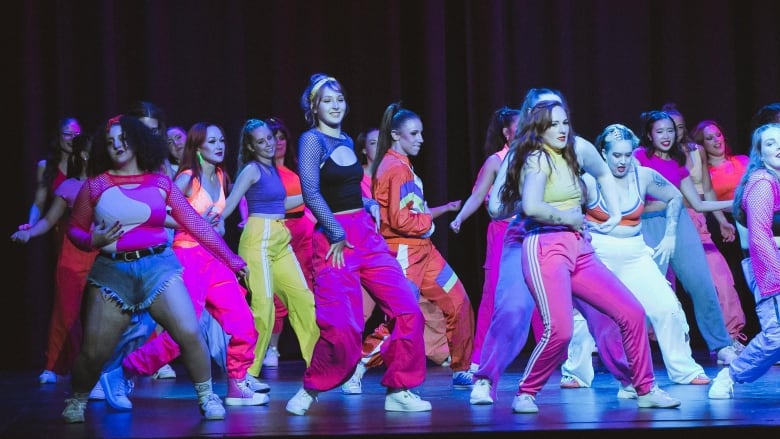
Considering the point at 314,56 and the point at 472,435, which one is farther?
the point at 314,56

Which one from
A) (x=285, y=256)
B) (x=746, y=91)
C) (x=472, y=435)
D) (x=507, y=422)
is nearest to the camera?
(x=472, y=435)

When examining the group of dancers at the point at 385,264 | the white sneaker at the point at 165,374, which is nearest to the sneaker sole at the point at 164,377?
the white sneaker at the point at 165,374

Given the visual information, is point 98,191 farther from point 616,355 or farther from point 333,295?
Answer: point 616,355

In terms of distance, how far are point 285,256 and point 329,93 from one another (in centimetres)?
190

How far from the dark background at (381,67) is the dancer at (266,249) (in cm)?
195

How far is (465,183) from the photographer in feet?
30.3

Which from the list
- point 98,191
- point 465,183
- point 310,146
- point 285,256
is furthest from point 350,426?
point 465,183

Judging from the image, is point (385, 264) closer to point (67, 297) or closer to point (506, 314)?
point (506, 314)

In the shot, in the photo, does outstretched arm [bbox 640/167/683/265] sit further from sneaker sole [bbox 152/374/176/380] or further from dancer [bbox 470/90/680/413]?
sneaker sole [bbox 152/374/176/380]

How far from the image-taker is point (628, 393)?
18.4ft

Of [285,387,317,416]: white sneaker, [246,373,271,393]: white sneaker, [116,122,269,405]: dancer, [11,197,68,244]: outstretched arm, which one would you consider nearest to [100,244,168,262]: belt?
[116,122,269,405]: dancer

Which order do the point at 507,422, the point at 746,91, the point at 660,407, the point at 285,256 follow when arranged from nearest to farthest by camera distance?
the point at 507,422
the point at 660,407
the point at 285,256
the point at 746,91

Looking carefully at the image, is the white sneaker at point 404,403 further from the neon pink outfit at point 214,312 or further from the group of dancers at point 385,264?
the neon pink outfit at point 214,312

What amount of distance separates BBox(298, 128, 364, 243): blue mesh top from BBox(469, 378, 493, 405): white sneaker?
3.73 feet
